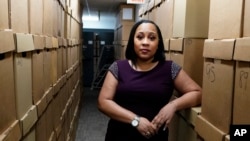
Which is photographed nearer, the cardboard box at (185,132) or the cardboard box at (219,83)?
the cardboard box at (219,83)

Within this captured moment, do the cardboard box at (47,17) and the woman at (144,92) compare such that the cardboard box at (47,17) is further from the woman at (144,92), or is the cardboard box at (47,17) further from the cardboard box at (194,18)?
the cardboard box at (194,18)

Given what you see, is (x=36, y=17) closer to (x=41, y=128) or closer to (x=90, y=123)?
(x=41, y=128)

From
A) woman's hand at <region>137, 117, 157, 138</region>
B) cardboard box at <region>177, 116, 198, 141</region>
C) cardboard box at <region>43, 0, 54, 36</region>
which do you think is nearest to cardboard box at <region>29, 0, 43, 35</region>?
cardboard box at <region>43, 0, 54, 36</region>

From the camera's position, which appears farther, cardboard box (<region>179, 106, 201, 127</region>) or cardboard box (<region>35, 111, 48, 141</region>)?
cardboard box (<region>35, 111, 48, 141</region>)

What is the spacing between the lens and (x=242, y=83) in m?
0.94

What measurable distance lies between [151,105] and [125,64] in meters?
0.26

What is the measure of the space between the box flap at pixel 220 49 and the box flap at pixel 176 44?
41 centimetres

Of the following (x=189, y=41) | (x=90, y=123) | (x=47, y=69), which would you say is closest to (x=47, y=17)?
(x=47, y=69)

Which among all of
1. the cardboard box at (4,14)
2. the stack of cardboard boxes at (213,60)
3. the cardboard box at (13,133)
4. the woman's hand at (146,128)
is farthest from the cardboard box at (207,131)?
the cardboard box at (4,14)

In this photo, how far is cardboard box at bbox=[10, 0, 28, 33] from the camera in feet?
3.49

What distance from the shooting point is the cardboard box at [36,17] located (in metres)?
1.39

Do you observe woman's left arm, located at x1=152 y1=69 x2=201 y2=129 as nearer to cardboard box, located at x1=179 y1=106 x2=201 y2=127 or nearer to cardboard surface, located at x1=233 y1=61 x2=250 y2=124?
cardboard box, located at x1=179 y1=106 x2=201 y2=127

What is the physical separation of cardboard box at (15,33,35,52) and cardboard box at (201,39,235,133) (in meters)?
0.73

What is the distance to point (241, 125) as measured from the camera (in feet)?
3.03
